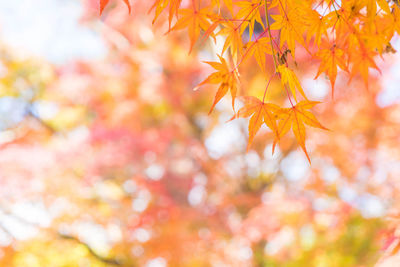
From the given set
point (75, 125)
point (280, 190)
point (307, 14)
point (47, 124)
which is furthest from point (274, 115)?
point (47, 124)

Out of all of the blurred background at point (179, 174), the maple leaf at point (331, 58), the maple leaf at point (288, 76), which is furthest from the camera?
the blurred background at point (179, 174)

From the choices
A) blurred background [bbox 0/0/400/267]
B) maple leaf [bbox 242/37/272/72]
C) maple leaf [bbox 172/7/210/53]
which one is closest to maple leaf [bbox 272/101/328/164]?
maple leaf [bbox 242/37/272/72]

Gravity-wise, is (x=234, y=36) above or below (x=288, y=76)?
above

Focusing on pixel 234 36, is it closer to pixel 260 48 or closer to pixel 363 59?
pixel 260 48

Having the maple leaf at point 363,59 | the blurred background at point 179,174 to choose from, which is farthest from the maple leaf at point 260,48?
the blurred background at point 179,174

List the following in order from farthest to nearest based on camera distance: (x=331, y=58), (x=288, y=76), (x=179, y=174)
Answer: (x=179, y=174), (x=331, y=58), (x=288, y=76)

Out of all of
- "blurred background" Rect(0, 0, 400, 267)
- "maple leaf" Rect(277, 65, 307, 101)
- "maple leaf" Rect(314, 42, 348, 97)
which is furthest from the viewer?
"blurred background" Rect(0, 0, 400, 267)

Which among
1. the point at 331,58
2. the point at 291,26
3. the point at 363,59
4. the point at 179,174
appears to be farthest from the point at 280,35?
the point at 179,174

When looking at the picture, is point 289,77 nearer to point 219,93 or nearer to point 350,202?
point 219,93

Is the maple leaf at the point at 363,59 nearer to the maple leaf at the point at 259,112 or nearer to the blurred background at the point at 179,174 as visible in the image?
the maple leaf at the point at 259,112

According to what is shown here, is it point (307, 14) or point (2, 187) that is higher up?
point (2, 187)

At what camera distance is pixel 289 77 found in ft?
1.82

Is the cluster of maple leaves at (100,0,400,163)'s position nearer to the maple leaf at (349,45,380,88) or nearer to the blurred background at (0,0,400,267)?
the maple leaf at (349,45,380,88)

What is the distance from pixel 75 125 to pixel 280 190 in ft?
7.85
